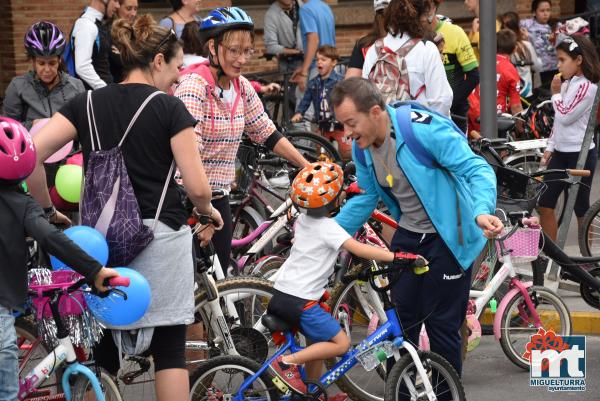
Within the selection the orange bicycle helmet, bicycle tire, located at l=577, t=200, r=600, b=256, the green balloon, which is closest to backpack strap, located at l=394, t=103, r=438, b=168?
the orange bicycle helmet

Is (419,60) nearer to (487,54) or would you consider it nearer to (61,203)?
(487,54)

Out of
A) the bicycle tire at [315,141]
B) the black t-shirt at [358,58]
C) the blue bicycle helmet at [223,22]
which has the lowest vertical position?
the bicycle tire at [315,141]

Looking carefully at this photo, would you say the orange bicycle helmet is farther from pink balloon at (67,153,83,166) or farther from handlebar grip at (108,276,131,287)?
pink balloon at (67,153,83,166)

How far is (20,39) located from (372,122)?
31.5ft

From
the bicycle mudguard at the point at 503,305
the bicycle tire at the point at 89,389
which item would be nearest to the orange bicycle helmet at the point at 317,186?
the bicycle tire at the point at 89,389

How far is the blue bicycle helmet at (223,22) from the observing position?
6.61m

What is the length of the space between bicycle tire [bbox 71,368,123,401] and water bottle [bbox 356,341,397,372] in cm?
118

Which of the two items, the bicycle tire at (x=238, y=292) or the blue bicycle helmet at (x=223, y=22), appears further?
the blue bicycle helmet at (x=223, y=22)

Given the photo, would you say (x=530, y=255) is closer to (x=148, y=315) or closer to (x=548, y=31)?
(x=148, y=315)

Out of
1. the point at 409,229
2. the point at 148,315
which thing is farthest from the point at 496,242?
the point at 148,315

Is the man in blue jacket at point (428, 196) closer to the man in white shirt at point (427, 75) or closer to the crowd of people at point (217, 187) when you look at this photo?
the crowd of people at point (217, 187)

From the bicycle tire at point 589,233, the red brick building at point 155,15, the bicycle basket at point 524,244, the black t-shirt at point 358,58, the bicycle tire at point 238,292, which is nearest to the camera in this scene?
the bicycle tire at point 238,292

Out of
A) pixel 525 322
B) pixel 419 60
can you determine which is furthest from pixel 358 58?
pixel 525 322

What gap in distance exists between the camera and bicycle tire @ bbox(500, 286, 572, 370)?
7316 mm
